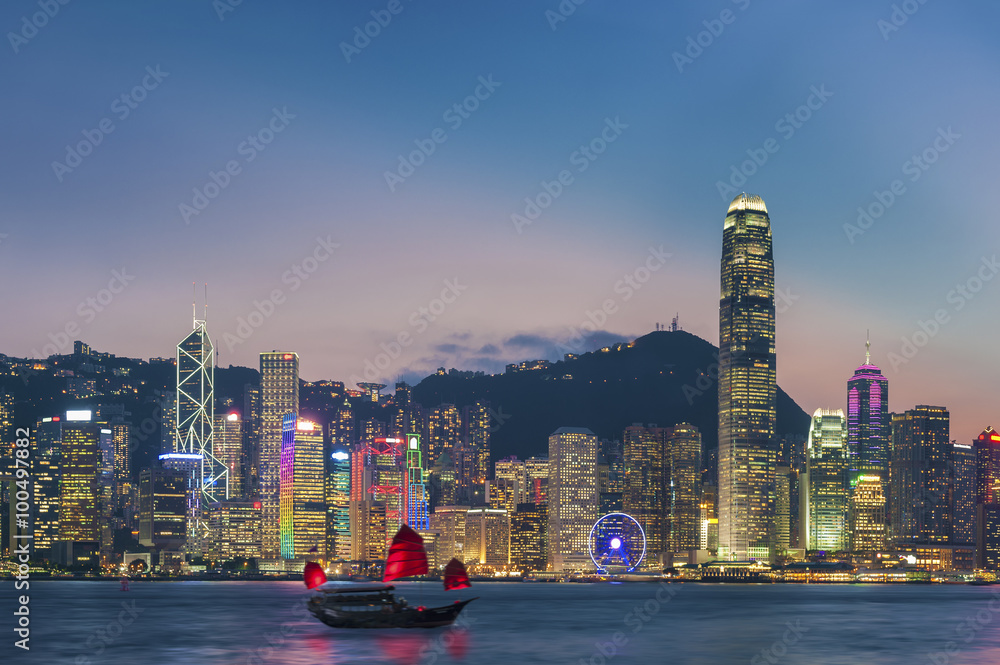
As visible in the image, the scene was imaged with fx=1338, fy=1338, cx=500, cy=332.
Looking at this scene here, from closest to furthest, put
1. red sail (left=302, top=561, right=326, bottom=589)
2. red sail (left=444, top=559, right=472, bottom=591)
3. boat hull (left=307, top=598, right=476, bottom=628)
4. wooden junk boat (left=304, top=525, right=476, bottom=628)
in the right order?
boat hull (left=307, top=598, right=476, bottom=628), wooden junk boat (left=304, top=525, right=476, bottom=628), red sail (left=444, top=559, right=472, bottom=591), red sail (left=302, top=561, right=326, bottom=589)

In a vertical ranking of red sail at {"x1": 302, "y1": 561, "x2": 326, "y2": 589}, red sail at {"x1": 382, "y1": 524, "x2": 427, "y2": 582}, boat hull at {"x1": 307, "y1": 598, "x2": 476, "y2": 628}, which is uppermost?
red sail at {"x1": 382, "y1": 524, "x2": 427, "y2": 582}

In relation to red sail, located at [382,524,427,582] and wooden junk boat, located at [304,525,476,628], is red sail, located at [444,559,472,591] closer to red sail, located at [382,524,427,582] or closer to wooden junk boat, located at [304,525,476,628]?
wooden junk boat, located at [304,525,476,628]

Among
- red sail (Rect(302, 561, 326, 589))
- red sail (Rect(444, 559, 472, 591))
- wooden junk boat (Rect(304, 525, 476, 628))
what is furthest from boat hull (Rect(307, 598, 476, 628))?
red sail (Rect(302, 561, 326, 589))

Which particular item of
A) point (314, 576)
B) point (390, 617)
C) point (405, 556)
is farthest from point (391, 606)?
point (314, 576)

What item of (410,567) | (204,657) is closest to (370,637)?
(410,567)

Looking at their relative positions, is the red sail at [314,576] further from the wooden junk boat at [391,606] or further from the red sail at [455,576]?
the red sail at [455,576]

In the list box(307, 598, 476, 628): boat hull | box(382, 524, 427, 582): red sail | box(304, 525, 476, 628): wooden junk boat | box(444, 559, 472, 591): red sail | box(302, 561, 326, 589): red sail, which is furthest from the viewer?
box(302, 561, 326, 589): red sail
